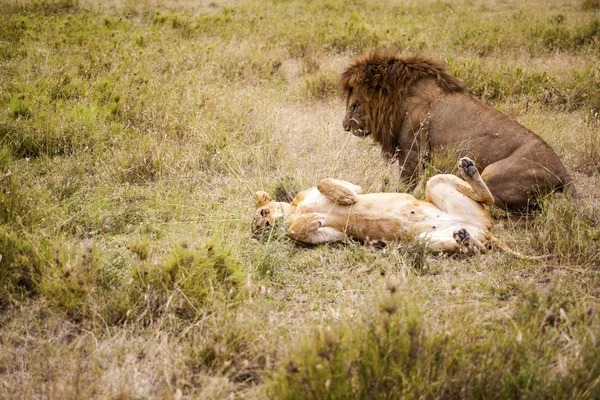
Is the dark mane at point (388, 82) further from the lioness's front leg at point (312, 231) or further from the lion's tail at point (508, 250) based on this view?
the lion's tail at point (508, 250)

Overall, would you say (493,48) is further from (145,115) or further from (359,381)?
(359,381)

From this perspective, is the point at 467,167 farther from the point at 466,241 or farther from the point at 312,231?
the point at 312,231

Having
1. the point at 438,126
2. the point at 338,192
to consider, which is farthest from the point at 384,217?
the point at 438,126

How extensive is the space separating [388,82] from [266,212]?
2.27 meters

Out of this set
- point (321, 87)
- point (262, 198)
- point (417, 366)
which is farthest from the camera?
point (321, 87)

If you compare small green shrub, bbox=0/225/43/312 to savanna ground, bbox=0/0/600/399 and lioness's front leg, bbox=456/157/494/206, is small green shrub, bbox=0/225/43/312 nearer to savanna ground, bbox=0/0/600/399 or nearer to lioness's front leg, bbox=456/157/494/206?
savanna ground, bbox=0/0/600/399

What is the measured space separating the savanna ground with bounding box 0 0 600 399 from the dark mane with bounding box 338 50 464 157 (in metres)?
0.43

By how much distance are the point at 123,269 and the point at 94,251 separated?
335 mm

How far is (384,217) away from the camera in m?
4.41

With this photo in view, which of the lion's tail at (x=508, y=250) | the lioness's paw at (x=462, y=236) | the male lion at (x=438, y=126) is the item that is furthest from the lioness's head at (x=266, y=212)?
the lion's tail at (x=508, y=250)

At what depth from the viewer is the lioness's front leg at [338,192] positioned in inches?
175

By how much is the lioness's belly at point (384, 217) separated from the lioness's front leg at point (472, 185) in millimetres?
240

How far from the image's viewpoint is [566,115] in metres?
7.48

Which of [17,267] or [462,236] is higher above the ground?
[462,236]
